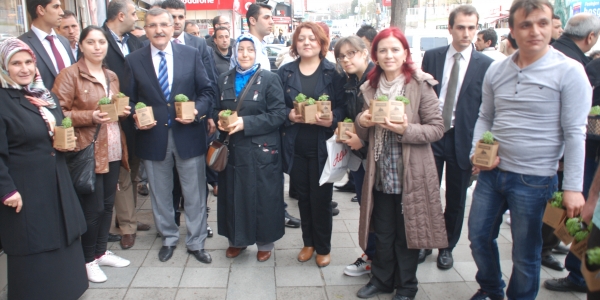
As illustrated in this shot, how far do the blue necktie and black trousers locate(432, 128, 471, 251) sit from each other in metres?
2.35

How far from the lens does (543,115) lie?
105 inches

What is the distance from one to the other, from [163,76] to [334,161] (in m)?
1.65

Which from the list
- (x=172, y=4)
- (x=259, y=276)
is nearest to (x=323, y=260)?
(x=259, y=276)

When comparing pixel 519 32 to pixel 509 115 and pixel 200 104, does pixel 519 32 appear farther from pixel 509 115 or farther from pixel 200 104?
pixel 200 104

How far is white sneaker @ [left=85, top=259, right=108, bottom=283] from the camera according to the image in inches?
145

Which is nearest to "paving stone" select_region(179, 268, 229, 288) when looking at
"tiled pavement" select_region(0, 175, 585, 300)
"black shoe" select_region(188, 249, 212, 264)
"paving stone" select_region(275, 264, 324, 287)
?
"tiled pavement" select_region(0, 175, 585, 300)

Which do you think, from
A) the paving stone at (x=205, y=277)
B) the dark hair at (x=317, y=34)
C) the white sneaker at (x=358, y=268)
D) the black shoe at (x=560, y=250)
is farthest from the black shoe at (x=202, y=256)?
Answer: the black shoe at (x=560, y=250)

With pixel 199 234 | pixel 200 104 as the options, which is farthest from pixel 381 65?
pixel 199 234

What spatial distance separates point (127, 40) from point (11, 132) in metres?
2.68

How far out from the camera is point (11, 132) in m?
2.83

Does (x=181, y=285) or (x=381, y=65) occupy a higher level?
(x=381, y=65)

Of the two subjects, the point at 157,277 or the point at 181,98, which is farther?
the point at 157,277

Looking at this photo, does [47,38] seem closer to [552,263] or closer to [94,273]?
[94,273]

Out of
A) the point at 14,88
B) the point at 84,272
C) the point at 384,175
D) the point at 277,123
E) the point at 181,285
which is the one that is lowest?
the point at 181,285
